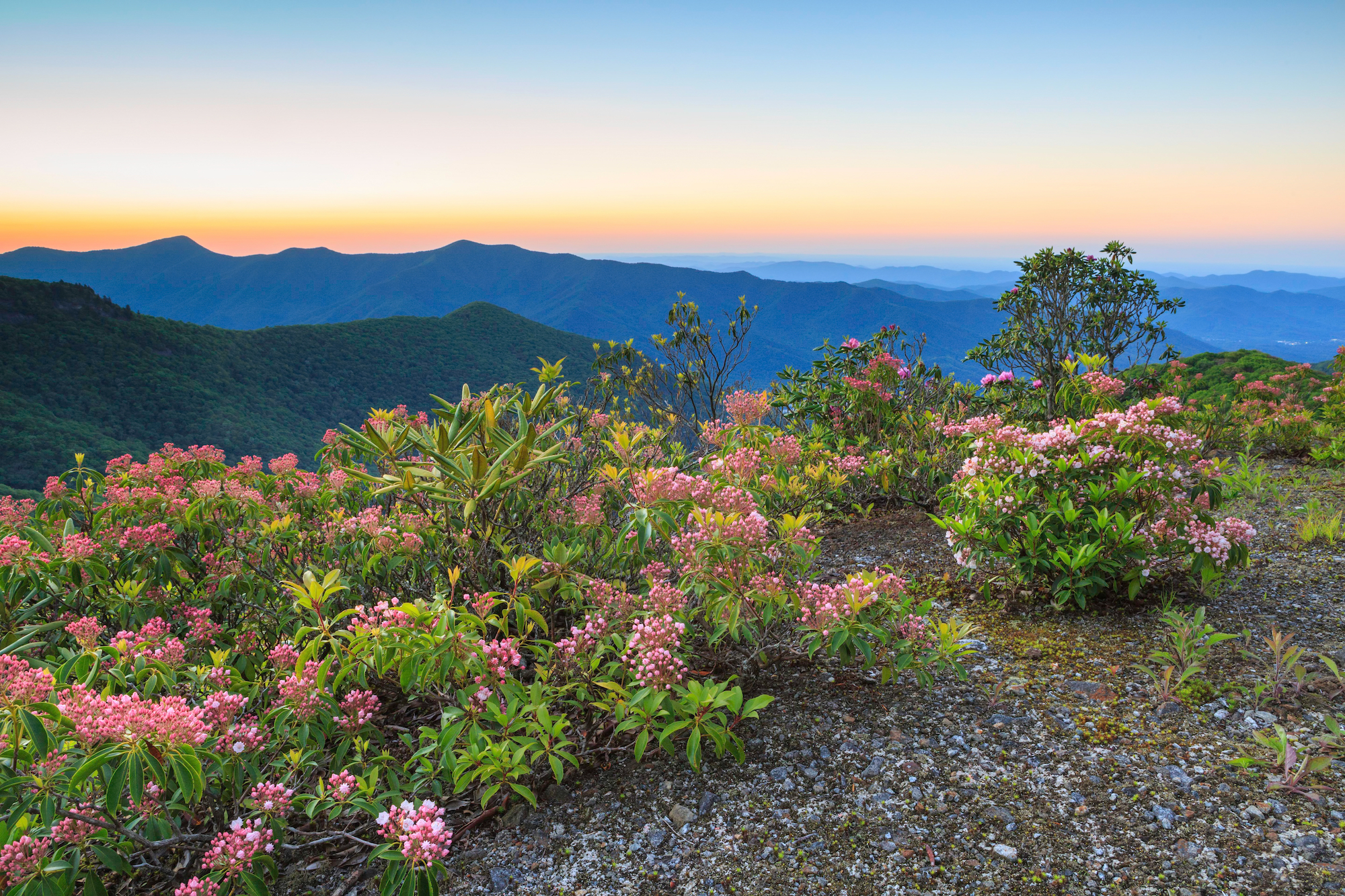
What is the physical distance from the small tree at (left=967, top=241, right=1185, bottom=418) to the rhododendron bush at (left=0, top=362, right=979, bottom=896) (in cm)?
664

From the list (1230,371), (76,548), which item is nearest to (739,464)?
(76,548)

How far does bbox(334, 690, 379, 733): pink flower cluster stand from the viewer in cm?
245

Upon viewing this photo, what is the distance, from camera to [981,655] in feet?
11.2

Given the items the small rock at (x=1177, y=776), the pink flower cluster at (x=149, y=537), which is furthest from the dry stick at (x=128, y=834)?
the small rock at (x=1177, y=776)

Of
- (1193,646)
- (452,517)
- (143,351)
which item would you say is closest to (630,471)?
(452,517)

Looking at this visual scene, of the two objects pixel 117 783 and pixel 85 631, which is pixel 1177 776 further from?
pixel 85 631

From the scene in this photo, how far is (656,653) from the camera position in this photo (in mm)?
2453

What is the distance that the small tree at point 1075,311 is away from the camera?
874 centimetres

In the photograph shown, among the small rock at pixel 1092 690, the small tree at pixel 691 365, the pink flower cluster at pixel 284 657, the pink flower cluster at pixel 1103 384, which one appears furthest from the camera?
the small tree at pixel 691 365

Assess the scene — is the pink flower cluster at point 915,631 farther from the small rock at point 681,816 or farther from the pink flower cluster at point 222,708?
the pink flower cluster at point 222,708

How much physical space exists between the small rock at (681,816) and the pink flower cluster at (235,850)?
135 cm

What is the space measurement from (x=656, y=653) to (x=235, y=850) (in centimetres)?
143

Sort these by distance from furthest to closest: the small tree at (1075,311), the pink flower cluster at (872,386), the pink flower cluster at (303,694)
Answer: the small tree at (1075,311) → the pink flower cluster at (872,386) → the pink flower cluster at (303,694)

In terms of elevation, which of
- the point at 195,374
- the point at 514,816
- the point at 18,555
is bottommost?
the point at 195,374
